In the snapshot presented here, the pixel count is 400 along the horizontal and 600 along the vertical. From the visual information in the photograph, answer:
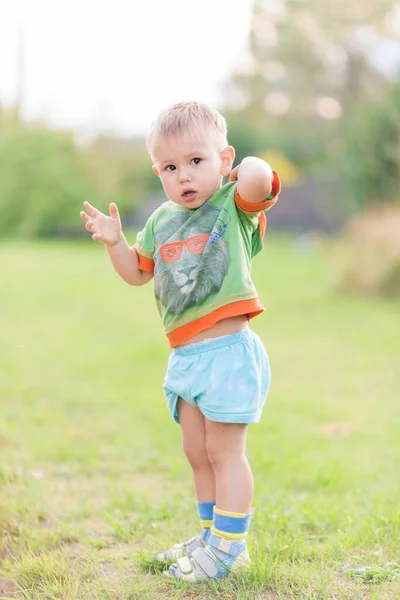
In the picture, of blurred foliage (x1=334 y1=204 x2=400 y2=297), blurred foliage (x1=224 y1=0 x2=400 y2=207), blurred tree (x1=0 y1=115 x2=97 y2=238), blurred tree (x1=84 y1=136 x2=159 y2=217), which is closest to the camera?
blurred foliage (x1=334 y1=204 x2=400 y2=297)

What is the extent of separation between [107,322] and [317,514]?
667 centimetres

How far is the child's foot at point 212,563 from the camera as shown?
2475 mm

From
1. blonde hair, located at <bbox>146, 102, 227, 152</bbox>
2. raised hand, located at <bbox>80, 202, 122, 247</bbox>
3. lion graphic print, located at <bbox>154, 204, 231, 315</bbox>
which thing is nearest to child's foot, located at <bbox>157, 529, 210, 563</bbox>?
lion graphic print, located at <bbox>154, 204, 231, 315</bbox>

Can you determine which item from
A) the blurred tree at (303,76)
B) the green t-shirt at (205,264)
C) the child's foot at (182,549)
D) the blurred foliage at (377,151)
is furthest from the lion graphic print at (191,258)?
the blurred tree at (303,76)

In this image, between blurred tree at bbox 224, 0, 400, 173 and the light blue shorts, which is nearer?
the light blue shorts

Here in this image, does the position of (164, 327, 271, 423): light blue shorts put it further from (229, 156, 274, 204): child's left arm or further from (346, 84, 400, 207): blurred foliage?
(346, 84, 400, 207): blurred foliage

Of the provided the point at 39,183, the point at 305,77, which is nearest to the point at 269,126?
the point at 305,77

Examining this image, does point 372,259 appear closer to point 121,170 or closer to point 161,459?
point 161,459

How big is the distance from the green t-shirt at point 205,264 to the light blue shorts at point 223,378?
0.07 meters

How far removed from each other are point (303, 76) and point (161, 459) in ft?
88.2

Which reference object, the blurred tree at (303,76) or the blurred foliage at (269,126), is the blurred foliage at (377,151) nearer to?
the blurred foliage at (269,126)

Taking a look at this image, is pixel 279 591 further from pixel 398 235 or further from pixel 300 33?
pixel 300 33

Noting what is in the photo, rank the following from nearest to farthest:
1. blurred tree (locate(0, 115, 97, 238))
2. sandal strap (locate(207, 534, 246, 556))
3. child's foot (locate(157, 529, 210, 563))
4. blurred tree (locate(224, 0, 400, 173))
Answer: sandal strap (locate(207, 534, 246, 556)), child's foot (locate(157, 529, 210, 563)), blurred tree (locate(0, 115, 97, 238)), blurred tree (locate(224, 0, 400, 173))

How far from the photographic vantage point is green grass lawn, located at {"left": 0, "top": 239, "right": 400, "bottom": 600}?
8.41 ft
